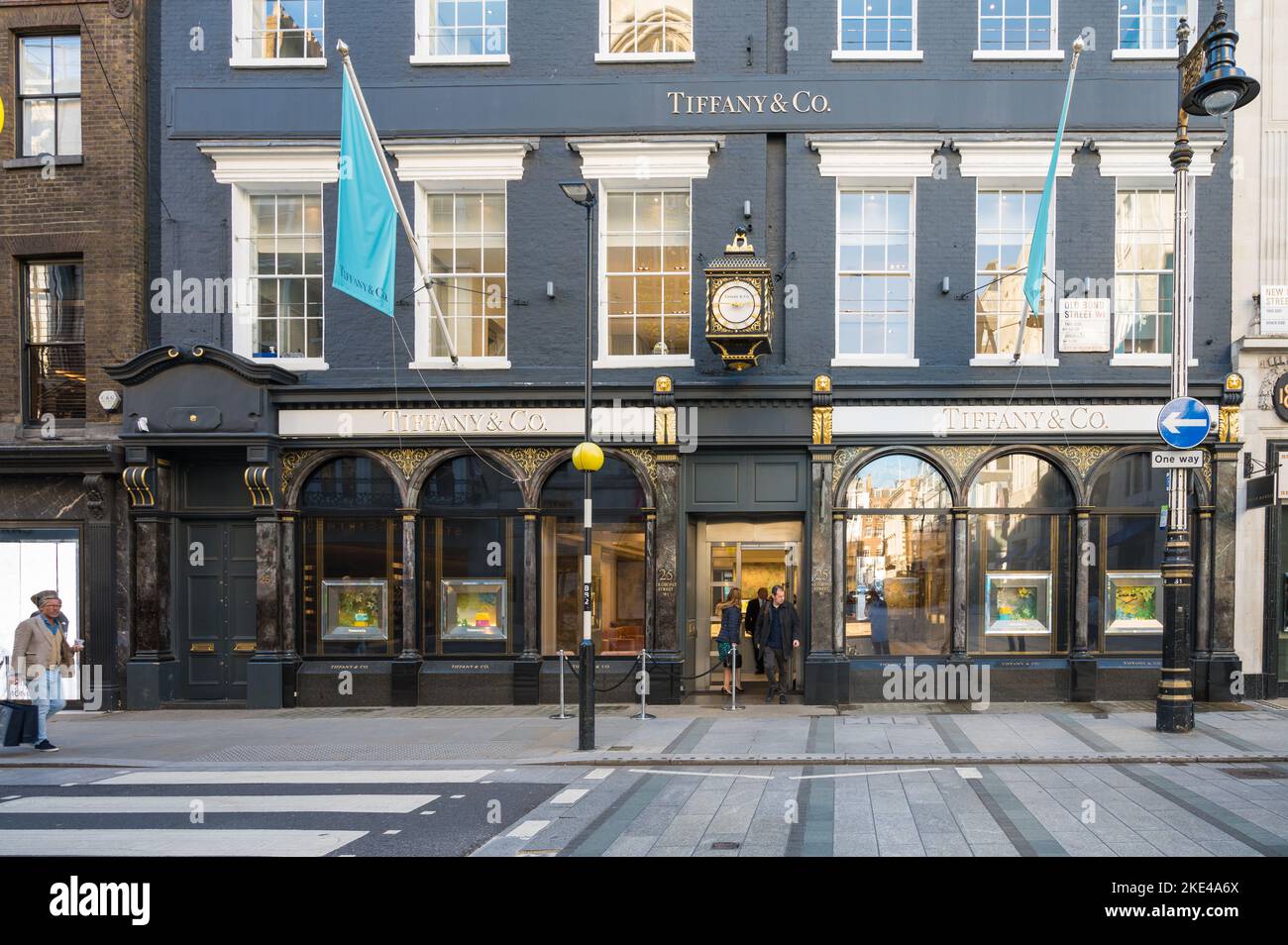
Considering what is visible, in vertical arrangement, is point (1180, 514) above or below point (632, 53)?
below

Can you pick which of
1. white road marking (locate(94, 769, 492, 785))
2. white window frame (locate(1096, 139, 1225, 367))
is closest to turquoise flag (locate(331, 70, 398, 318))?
white road marking (locate(94, 769, 492, 785))

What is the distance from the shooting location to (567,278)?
1650cm

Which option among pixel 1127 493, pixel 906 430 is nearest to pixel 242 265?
pixel 906 430

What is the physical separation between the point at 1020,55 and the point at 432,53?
10630 mm

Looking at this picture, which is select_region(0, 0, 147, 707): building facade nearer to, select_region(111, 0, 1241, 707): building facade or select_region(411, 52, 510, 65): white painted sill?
select_region(111, 0, 1241, 707): building facade

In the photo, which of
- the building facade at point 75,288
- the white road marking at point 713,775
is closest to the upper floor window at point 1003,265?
the white road marking at point 713,775

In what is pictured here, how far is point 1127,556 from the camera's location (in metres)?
15.9

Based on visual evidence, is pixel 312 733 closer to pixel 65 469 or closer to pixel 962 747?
pixel 65 469

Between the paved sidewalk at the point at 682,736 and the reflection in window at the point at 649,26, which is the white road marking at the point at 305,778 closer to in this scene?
the paved sidewalk at the point at 682,736

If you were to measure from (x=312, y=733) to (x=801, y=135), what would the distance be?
13.0 meters

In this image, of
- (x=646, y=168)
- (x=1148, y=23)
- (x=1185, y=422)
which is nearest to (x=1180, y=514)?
(x=1185, y=422)

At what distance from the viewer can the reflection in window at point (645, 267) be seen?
54.3 feet

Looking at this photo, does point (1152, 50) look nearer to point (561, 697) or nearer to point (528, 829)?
point (561, 697)

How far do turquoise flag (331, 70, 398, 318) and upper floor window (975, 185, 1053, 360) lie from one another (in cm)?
1026
